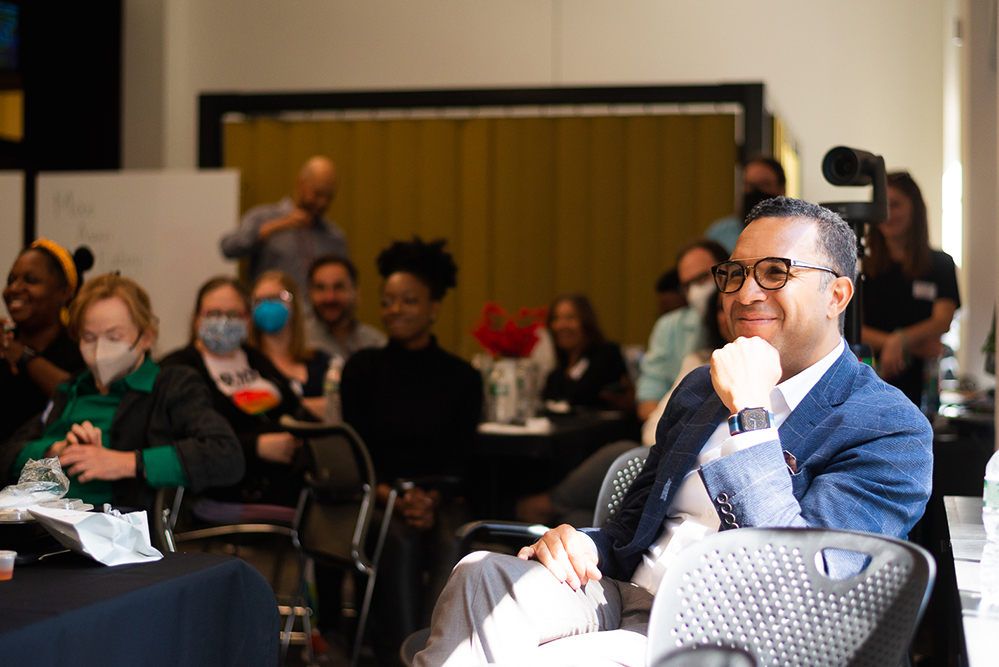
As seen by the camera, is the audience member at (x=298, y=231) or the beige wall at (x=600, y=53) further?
the beige wall at (x=600, y=53)

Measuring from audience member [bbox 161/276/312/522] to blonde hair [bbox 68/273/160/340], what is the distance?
671 millimetres

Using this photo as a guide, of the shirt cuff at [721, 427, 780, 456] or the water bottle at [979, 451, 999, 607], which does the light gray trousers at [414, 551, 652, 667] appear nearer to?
the shirt cuff at [721, 427, 780, 456]

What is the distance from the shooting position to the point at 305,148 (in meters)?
6.23

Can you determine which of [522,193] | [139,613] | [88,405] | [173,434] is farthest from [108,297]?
[522,193]

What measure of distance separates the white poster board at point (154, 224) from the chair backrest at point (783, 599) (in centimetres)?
429

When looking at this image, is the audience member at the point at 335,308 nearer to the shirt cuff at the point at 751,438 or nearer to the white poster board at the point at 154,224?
the white poster board at the point at 154,224

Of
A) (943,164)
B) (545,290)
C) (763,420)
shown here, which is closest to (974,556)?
(763,420)

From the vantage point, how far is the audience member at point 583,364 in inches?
182

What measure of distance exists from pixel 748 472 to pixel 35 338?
2420 millimetres

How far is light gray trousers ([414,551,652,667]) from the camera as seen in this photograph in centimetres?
140

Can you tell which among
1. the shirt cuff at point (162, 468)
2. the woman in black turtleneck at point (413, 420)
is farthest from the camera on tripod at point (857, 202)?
the shirt cuff at point (162, 468)

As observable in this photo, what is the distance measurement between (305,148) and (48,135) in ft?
5.20

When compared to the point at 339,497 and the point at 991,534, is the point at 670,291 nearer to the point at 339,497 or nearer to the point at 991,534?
the point at 339,497

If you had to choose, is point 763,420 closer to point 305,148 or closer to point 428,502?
point 428,502
